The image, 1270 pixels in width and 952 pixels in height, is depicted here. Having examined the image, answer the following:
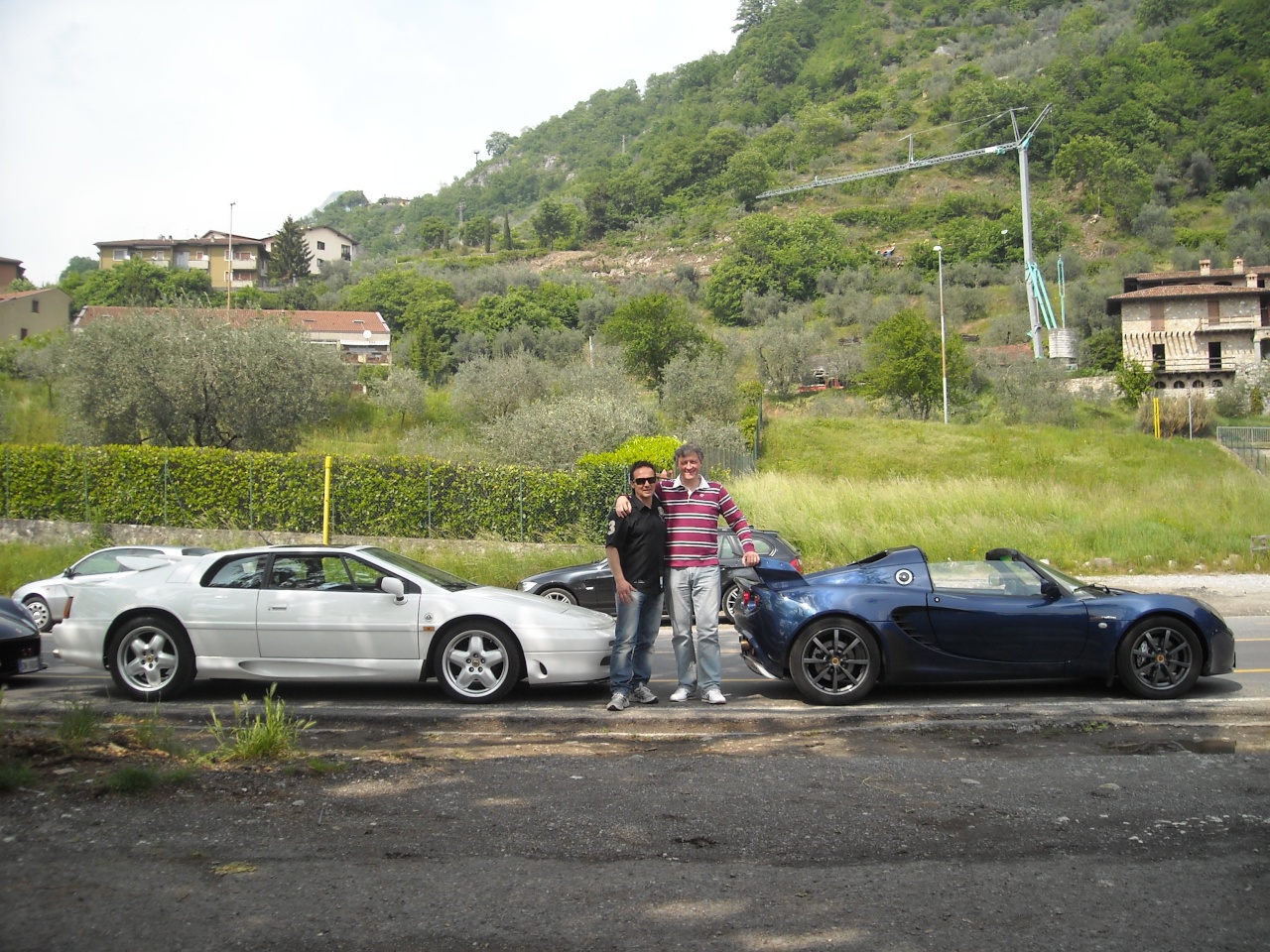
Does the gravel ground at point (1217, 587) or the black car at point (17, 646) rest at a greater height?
the black car at point (17, 646)

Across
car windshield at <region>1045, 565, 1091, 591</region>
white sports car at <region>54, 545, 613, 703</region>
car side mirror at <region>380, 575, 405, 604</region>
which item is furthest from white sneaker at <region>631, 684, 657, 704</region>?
car windshield at <region>1045, 565, 1091, 591</region>

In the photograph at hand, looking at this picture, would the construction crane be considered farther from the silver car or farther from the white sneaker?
→ the white sneaker

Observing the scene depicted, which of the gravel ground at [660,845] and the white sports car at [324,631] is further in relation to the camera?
the white sports car at [324,631]

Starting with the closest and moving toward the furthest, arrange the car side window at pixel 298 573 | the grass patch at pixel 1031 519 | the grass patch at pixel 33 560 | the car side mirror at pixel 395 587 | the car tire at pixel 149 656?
the car side mirror at pixel 395 587
the car tire at pixel 149 656
the car side window at pixel 298 573
the grass patch at pixel 33 560
the grass patch at pixel 1031 519

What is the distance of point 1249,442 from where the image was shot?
147ft

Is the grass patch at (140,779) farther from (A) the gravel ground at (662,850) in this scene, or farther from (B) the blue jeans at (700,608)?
(B) the blue jeans at (700,608)

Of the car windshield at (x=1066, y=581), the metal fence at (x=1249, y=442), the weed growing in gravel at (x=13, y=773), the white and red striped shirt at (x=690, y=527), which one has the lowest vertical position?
the weed growing in gravel at (x=13, y=773)

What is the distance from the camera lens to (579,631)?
8445 mm

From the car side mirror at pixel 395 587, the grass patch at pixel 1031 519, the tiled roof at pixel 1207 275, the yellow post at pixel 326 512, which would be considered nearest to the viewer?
the car side mirror at pixel 395 587

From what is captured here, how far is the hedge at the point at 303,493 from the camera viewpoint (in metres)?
23.2

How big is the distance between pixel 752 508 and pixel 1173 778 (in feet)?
55.7

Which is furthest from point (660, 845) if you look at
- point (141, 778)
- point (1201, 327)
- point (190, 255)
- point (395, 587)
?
point (190, 255)

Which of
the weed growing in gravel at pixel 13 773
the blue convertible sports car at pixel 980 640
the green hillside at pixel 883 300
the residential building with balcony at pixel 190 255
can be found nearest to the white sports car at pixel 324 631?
the blue convertible sports car at pixel 980 640

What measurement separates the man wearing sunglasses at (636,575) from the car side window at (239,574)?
3040 mm
